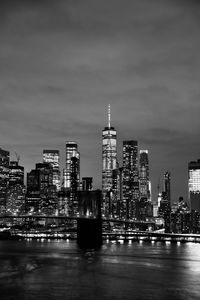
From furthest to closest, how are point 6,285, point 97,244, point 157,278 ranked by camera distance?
point 97,244
point 157,278
point 6,285

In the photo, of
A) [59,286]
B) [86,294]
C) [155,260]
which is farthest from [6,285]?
[155,260]

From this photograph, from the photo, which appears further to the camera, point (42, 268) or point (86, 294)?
point (42, 268)

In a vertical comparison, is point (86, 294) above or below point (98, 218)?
below

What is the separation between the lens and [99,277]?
50531 mm

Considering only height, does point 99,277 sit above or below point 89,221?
below

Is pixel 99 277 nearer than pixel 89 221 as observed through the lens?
Yes

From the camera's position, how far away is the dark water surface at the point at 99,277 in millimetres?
41559

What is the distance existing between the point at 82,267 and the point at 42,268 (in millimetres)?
4686

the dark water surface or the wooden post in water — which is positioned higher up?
the wooden post in water

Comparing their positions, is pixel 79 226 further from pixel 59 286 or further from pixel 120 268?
pixel 59 286

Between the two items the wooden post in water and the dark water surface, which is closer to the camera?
the dark water surface

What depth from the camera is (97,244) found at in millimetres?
91250

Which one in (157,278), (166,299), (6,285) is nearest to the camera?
(166,299)

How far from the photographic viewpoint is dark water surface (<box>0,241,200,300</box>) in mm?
41559
